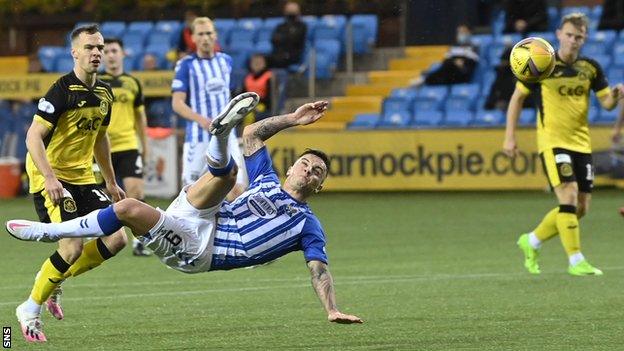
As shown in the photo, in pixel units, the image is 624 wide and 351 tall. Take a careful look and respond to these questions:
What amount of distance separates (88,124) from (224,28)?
18.3 m

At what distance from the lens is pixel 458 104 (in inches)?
957

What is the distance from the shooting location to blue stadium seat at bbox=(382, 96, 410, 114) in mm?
24625

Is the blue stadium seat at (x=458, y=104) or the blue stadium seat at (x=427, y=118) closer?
the blue stadium seat at (x=427, y=118)

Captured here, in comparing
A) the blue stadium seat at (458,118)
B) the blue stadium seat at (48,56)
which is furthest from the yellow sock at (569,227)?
the blue stadium seat at (48,56)

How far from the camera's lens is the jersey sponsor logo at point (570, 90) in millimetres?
12977

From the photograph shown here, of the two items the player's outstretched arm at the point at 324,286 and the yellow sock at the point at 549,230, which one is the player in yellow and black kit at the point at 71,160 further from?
the yellow sock at the point at 549,230

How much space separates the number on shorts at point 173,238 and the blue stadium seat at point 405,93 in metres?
16.4

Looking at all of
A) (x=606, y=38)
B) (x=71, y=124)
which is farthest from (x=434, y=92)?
(x=71, y=124)

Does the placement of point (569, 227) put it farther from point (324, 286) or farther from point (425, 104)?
point (425, 104)

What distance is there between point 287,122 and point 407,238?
7.59m

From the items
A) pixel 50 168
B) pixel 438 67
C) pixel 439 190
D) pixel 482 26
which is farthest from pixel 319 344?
pixel 482 26

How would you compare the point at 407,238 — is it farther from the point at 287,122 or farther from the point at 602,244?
the point at 287,122

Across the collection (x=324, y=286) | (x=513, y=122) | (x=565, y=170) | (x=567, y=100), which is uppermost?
(x=567, y=100)

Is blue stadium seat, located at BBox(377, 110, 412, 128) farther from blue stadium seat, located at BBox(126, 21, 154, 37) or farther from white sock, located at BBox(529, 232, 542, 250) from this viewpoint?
white sock, located at BBox(529, 232, 542, 250)
